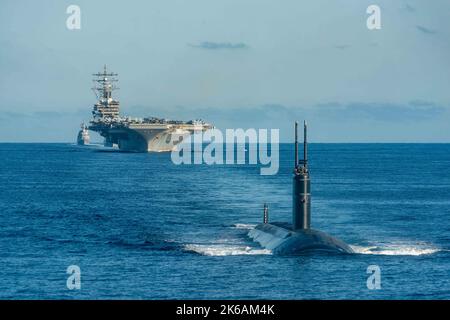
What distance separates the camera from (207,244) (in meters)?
69.0

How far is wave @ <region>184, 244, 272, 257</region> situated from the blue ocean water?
11cm

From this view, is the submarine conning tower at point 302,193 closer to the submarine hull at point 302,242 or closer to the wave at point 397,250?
the submarine hull at point 302,242

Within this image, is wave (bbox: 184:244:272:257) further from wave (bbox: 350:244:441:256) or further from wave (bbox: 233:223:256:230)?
wave (bbox: 233:223:256:230)

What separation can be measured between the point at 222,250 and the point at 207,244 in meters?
3.92

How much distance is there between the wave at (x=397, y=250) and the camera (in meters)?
62.8

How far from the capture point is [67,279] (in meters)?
53.3

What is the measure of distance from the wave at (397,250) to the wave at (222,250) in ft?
22.9

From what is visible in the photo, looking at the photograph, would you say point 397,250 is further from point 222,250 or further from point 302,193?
point 222,250

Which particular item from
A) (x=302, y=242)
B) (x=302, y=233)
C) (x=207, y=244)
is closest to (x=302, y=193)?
(x=302, y=233)

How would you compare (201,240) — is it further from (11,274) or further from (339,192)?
(339,192)

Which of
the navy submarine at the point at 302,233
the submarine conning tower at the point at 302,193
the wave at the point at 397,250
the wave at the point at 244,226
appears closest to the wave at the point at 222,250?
the navy submarine at the point at 302,233

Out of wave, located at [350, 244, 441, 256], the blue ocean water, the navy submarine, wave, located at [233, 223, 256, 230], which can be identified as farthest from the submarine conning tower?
wave, located at [233, 223, 256, 230]

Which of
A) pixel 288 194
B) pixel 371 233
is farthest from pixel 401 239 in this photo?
pixel 288 194

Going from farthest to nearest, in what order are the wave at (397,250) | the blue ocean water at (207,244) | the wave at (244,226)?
the wave at (244,226) < the wave at (397,250) < the blue ocean water at (207,244)
